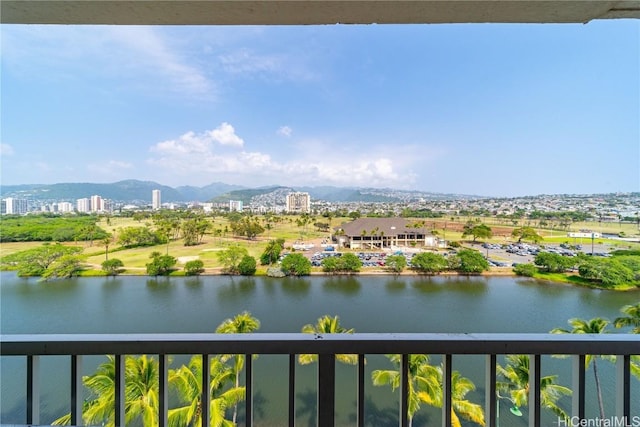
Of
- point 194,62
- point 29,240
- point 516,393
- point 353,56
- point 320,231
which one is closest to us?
point 516,393

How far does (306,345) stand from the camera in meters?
0.68

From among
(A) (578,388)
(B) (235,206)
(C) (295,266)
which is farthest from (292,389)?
(B) (235,206)

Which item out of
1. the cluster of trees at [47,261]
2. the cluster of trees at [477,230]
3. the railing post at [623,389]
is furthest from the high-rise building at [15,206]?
the cluster of trees at [477,230]

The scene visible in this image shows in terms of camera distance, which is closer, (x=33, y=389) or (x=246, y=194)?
(x=33, y=389)

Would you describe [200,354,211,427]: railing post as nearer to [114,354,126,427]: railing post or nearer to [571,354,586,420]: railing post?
[114,354,126,427]: railing post

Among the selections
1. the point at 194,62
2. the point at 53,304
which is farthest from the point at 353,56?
the point at 53,304

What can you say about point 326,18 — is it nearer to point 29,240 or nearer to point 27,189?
point 27,189

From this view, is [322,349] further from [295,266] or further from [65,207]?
[295,266]

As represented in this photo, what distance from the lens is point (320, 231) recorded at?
17.3 m

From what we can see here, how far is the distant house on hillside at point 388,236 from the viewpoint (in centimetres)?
1547

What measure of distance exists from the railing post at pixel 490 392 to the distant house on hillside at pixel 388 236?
1491 cm

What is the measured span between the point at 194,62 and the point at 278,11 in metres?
9.86

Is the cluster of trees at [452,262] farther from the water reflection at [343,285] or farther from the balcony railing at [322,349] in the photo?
the balcony railing at [322,349]

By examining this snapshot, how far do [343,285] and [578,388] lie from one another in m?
12.9
